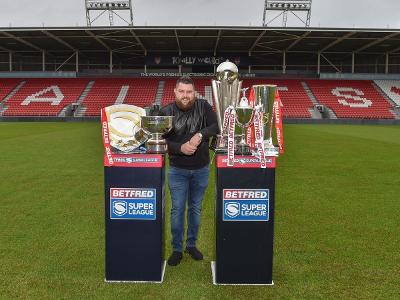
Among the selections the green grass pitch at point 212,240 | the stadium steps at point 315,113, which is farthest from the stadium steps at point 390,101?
the green grass pitch at point 212,240

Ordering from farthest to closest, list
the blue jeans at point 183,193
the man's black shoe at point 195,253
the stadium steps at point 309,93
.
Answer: the stadium steps at point 309,93 → the man's black shoe at point 195,253 → the blue jeans at point 183,193

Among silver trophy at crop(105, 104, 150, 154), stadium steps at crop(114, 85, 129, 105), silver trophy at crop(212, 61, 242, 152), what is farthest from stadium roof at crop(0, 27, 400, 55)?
silver trophy at crop(105, 104, 150, 154)

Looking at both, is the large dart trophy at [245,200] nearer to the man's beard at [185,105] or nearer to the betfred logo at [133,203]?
the man's beard at [185,105]

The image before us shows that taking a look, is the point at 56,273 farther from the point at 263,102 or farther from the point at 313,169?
the point at 313,169

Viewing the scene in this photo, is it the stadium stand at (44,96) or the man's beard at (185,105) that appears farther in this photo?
the stadium stand at (44,96)

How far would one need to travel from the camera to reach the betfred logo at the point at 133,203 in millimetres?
3688

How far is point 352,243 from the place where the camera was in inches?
187

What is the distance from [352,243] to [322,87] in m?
34.4

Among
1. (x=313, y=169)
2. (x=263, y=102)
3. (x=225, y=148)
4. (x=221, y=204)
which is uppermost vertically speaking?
(x=263, y=102)

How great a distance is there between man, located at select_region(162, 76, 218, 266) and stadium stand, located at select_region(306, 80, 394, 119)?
3065 centimetres

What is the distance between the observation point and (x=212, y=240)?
4930 millimetres

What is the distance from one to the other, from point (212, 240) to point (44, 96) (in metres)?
33.4

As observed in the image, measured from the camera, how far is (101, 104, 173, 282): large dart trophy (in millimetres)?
3660

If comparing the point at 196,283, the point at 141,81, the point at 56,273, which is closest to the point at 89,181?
the point at 56,273
